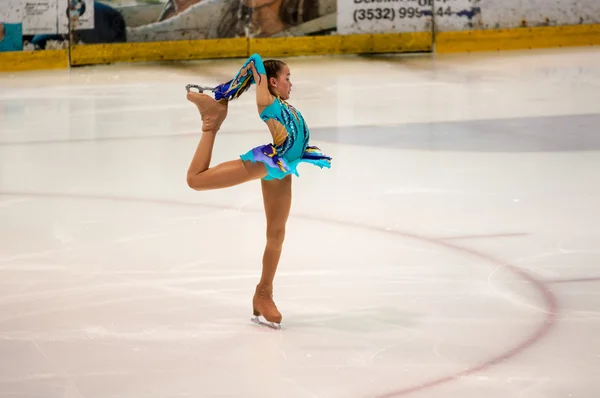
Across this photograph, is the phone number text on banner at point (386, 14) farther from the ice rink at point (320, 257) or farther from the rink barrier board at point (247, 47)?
the ice rink at point (320, 257)

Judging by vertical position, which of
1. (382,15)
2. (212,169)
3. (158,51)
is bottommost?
(158,51)

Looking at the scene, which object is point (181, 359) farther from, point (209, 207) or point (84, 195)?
point (84, 195)

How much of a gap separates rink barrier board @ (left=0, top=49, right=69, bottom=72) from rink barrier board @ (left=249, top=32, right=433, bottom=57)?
2.23 meters

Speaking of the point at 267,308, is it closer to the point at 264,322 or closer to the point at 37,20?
the point at 264,322

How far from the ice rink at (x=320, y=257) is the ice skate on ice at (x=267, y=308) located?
0.15 feet

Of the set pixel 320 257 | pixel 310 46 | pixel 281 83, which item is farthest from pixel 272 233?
pixel 310 46

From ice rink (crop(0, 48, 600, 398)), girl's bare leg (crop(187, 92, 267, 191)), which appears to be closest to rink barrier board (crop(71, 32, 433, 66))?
ice rink (crop(0, 48, 600, 398))

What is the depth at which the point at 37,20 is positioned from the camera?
515 inches

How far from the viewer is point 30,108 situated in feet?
35.1

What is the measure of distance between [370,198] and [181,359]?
9.70ft

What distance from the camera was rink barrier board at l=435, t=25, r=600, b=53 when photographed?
575 inches

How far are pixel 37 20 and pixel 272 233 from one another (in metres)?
9.21

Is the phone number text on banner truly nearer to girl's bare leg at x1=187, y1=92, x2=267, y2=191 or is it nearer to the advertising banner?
the advertising banner

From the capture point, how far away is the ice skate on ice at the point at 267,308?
4.60 metres
